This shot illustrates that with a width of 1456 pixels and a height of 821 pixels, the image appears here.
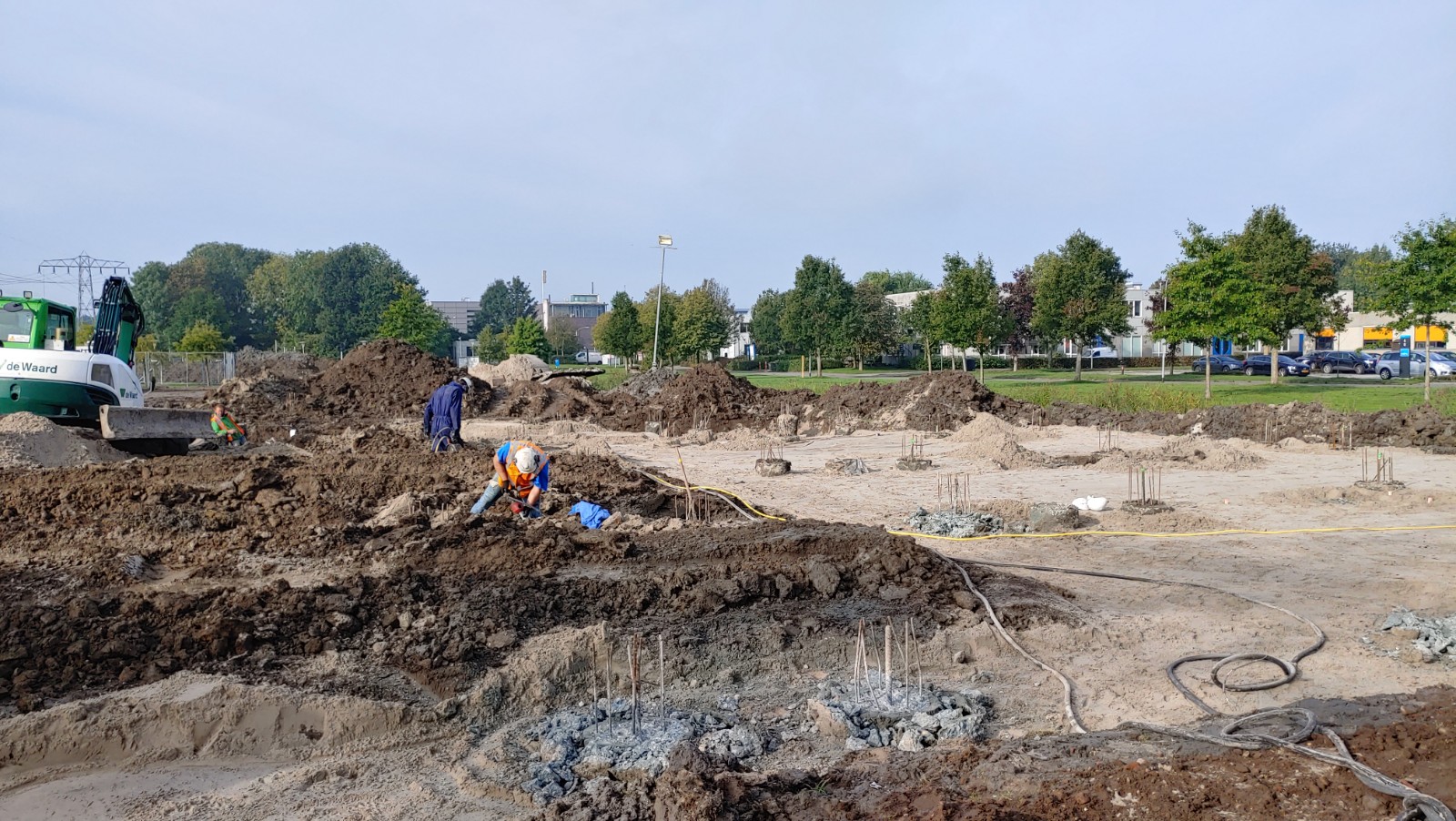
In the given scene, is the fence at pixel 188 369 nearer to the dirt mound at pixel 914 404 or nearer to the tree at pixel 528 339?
the tree at pixel 528 339

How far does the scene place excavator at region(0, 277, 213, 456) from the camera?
44.8 ft

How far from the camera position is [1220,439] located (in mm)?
19266

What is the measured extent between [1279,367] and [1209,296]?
2017 centimetres

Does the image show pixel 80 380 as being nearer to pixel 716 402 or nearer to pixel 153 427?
pixel 153 427

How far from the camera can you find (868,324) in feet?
166

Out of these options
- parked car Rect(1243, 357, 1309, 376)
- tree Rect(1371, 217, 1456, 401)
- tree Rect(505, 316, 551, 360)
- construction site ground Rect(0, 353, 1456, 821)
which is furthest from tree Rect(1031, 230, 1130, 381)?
construction site ground Rect(0, 353, 1456, 821)

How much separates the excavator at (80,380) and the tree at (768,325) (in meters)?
47.1

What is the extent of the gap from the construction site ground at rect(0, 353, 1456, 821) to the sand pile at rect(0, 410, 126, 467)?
1.71 meters

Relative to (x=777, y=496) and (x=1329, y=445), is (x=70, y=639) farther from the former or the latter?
(x=1329, y=445)

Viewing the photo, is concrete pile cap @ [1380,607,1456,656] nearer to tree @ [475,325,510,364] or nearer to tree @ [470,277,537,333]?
tree @ [475,325,510,364]

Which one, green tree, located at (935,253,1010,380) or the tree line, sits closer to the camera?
green tree, located at (935,253,1010,380)

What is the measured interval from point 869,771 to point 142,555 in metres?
7.36

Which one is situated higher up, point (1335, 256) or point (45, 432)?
point (1335, 256)

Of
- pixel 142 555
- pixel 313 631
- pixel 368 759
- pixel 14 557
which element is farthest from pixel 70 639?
pixel 14 557
